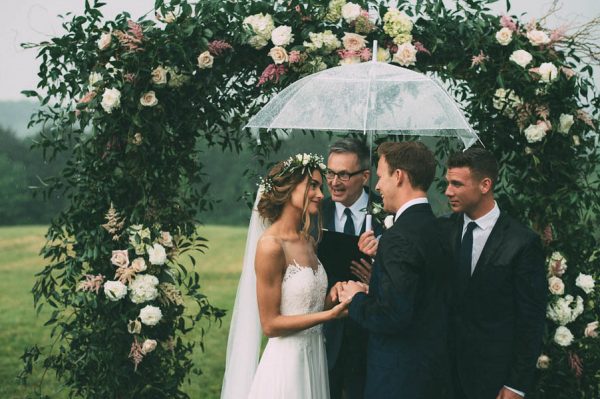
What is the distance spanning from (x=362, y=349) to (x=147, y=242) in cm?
155

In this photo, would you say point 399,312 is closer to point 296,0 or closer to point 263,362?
point 263,362

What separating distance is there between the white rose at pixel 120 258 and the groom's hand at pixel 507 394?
7.92 feet

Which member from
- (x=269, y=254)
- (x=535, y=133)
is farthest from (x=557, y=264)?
(x=269, y=254)

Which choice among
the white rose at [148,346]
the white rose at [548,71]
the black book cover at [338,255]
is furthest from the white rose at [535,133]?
the white rose at [148,346]

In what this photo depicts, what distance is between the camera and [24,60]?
837 inches

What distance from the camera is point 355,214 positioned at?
5035mm

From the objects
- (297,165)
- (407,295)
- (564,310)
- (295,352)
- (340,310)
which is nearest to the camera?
(407,295)

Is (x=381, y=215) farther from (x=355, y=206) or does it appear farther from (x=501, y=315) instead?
(x=501, y=315)

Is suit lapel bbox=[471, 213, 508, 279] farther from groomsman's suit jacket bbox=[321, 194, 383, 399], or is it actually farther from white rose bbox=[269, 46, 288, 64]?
white rose bbox=[269, 46, 288, 64]

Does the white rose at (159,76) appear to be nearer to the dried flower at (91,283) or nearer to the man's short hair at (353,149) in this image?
the man's short hair at (353,149)

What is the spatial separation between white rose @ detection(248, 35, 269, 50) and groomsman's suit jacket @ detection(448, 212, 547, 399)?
1.98 metres

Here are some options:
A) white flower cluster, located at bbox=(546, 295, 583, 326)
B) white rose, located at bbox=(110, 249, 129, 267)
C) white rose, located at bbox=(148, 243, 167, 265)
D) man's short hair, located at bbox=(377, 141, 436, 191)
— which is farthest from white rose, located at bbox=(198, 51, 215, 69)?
white flower cluster, located at bbox=(546, 295, 583, 326)

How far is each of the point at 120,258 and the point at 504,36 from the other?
291cm

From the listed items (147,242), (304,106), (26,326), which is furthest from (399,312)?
(26,326)
